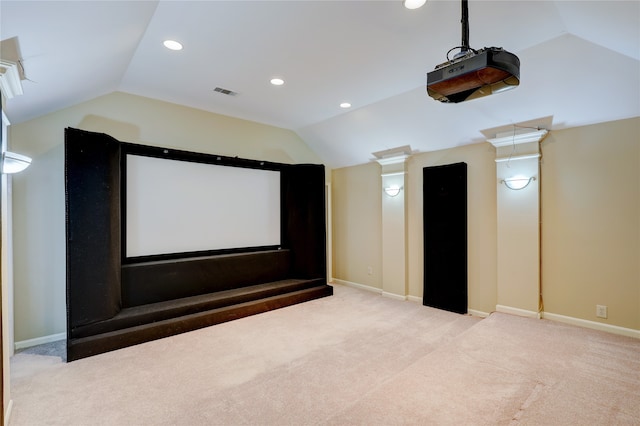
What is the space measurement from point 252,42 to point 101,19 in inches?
44.1

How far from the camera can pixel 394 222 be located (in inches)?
208

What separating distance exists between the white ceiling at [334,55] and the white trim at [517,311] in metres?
2.29

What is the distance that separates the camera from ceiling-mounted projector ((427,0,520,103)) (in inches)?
69.0

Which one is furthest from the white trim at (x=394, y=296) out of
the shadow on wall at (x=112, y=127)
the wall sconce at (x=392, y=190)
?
the shadow on wall at (x=112, y=127)

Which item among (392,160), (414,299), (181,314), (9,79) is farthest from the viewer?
(392,160)

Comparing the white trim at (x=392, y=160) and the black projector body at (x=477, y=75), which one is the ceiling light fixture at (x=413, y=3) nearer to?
the black projector body at (x=477, y=75)

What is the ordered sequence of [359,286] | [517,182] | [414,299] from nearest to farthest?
[517,182] → [414,299] → [359,286]

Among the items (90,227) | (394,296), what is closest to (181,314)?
(90,227)

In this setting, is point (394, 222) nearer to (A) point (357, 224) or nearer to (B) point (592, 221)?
(A) point (357, 224)

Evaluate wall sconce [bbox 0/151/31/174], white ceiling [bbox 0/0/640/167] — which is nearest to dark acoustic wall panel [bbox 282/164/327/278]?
white ceiling [bbox 0/0/640/167]

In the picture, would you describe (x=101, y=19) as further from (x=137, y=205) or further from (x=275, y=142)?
(x=275, y=142)

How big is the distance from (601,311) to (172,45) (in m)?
5.20

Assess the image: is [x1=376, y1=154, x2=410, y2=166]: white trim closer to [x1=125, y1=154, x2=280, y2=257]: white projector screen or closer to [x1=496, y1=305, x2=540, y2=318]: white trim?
[x1=125, y1=154, x2=280, y2=257]: white projector screen

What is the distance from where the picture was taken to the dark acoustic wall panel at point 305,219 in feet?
18.1
